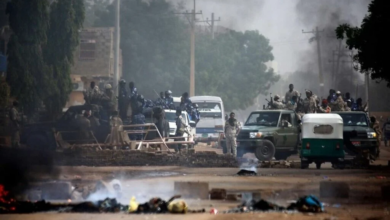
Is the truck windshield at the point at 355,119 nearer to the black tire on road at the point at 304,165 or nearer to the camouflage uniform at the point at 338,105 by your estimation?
the camouflage uniform at the point at 338,105

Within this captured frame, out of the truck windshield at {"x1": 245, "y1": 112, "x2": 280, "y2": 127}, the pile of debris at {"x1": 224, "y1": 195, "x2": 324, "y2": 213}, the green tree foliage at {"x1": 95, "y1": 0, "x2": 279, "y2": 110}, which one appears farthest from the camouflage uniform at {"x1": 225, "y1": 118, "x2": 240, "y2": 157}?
the green tree foliage at {"x1": 95, "y1": 0, "x2": 279, "y2": 110}

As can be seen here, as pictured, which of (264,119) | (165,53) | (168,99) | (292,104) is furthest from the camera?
(165,53)

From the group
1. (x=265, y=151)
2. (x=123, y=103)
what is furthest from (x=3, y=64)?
(x=265, y=151)

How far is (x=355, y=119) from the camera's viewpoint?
77.4ft

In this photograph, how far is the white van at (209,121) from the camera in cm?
3859

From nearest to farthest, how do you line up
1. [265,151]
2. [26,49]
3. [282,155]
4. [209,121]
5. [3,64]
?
1. [265,151]
2. [282,155]
3. [26,49]
4. [3,64]
5. [209,121]

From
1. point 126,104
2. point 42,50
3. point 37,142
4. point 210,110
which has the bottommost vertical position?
point 37,142

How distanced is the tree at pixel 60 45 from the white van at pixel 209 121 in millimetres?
7043

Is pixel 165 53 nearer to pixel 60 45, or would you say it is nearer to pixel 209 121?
pixel 209 121

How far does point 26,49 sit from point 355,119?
1610 cm

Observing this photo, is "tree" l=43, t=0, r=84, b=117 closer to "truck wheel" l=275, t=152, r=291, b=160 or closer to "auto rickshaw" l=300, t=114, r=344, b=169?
"truck wheel" l=275, t=152, r=291, b=160

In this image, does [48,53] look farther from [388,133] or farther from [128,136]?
[388,133]

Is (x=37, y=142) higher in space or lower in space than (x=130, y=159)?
higher

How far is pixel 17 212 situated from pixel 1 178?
253 cm
